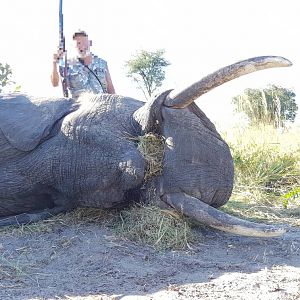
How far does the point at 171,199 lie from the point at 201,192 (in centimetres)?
25

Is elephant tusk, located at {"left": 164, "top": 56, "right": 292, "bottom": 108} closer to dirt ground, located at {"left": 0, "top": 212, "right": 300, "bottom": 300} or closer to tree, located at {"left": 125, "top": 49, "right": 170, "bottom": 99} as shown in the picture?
dirt ground, located at {"left": 0, "top": 212, "right": 300, "bottom": 300}

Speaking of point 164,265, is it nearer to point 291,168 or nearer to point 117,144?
point 117,144

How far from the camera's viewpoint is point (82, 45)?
8.12m

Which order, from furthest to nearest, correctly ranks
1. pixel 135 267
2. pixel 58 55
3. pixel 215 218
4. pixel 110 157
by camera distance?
pixel 58 55
pixel 110 157
pixel 215 218
pixel 135 267

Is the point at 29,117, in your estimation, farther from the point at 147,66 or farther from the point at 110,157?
the point at 147,66

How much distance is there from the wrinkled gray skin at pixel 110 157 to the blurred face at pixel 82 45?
123 inches

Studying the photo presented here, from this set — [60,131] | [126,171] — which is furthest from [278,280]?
[60,131]

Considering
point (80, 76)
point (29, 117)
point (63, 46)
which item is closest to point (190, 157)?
point (29, 117)

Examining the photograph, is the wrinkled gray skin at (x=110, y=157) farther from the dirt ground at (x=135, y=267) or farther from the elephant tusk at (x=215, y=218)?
the dirt ground at (x=135, y=267)

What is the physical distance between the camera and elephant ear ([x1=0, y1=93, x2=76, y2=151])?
485cm

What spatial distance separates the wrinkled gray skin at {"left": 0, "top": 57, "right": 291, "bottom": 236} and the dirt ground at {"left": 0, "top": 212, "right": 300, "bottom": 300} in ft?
0.75

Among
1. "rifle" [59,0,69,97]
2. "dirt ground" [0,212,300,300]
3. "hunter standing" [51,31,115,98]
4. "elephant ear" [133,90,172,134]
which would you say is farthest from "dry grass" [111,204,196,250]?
"rifle" [59,0,69,97]

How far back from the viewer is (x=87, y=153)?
4.65 m

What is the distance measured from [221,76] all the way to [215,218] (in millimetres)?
934
